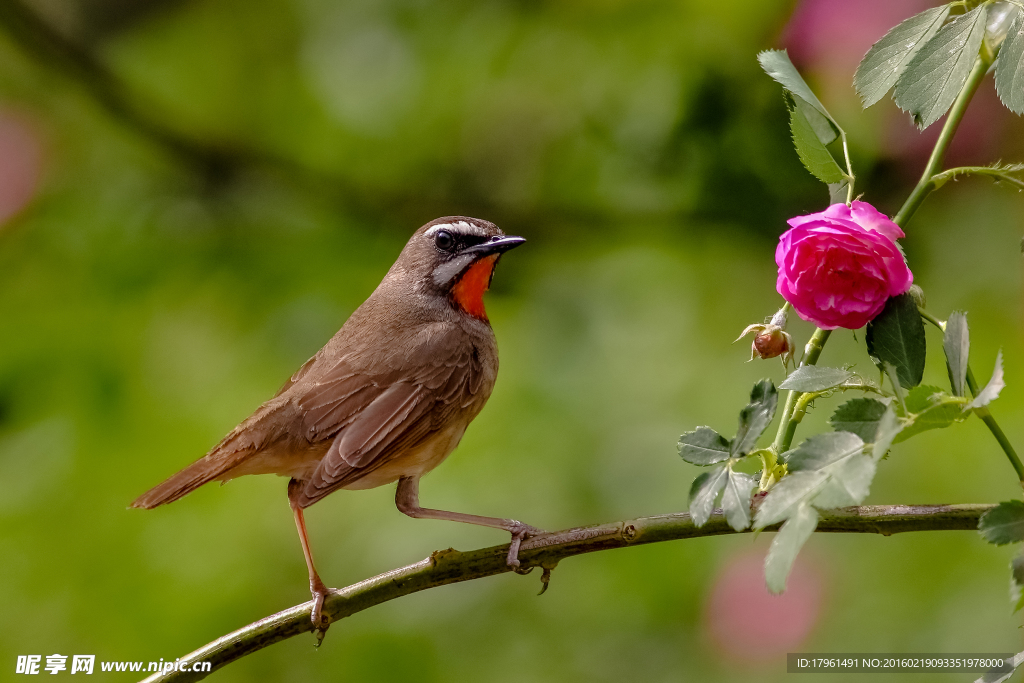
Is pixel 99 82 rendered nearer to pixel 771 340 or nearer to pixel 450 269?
pixel 450 269

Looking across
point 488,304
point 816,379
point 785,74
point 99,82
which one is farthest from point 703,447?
point 99,82


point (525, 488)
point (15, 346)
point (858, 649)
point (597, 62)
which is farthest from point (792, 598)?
point (15, 346)

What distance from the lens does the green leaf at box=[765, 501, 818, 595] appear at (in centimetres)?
121

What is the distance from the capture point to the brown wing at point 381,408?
2.14 m

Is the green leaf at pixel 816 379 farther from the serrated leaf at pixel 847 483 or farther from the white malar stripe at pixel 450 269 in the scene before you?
the white malar stripe at pixel 450 269

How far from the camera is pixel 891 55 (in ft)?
5.06

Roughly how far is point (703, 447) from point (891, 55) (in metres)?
0.75

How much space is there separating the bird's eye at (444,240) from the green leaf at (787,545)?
148 centimetres

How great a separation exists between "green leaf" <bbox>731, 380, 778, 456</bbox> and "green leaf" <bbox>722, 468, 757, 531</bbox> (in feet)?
0.16

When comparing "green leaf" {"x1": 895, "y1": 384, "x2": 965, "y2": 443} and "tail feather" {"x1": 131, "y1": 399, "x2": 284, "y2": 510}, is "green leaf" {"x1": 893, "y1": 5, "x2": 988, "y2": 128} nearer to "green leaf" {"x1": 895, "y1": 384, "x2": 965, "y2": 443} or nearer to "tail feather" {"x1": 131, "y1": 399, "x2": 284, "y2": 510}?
"green leaf" {"x1": 895, "y1": 384, "x2": 965, "y2": 443}

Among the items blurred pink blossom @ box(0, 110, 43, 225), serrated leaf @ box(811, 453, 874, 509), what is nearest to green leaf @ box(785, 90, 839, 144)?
serrated leaf @ box(811, 453, 874, 509)

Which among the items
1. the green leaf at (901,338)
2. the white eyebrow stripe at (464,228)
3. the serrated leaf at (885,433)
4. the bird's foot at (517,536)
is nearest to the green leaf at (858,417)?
the serrated leaf at (885,433)

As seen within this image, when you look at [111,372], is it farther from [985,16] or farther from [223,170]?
[985,16]

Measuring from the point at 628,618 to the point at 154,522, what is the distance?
2.01 meters
